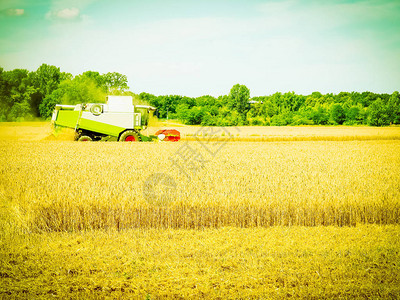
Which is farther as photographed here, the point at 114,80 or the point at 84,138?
the point at 114,80

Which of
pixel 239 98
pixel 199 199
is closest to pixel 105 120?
pixel 199 199

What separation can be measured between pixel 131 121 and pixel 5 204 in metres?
12.1

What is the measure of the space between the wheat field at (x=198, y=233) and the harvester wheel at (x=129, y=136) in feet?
29.6

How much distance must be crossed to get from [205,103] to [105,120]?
234 ft

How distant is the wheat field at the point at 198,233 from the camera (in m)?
4.50

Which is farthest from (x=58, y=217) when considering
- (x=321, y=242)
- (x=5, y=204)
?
(x=321, y=242)

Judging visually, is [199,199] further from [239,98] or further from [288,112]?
[239,98]

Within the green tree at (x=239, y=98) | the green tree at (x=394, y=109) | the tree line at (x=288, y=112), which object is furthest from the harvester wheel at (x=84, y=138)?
the green tree at (x=239, y=98)

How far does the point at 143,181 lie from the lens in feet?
27.9

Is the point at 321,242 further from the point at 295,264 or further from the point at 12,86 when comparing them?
the point at 12,86

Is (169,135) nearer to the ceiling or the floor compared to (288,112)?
nearer to the floor

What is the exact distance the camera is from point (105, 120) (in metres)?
18.8

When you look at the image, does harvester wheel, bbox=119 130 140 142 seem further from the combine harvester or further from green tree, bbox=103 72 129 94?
green tree, bbox=103 72 129 94

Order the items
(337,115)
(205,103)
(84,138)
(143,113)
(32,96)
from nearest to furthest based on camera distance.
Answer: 1. (84,138)
2. (143,113)
3. (32,96)
4. (337,115)
5. (205,103)
